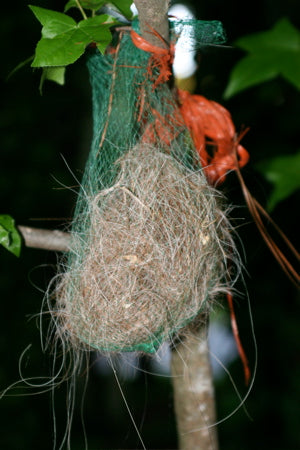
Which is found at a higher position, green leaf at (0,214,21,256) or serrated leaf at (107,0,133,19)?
serrated leaf at (107,0,133,19)

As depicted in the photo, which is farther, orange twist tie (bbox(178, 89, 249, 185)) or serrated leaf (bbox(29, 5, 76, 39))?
orange twist tie (bbox(178, 89, 249, 185))

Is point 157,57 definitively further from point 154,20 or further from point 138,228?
point 138,228

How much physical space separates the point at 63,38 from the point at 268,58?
33 cm

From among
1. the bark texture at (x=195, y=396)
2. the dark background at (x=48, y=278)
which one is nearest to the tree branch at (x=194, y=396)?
the bark texture at (x=195, y=396)

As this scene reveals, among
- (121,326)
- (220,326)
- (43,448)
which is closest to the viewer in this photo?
(121,326)

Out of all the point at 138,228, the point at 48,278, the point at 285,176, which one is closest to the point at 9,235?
the point at 138,228

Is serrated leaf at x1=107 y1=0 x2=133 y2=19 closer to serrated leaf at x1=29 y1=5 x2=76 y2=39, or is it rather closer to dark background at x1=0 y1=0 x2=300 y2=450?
serrated leaf at x1=29 y1=5 x2=76 y2=39

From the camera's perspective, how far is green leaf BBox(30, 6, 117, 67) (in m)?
0.68

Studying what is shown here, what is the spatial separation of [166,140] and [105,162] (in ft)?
0.40

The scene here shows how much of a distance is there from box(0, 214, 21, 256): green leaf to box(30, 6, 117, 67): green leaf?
1.13ft

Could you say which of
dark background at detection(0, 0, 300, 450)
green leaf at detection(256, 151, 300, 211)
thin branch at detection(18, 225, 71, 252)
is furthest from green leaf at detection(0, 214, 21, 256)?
dark background at detection(0, 0, 300, 450)

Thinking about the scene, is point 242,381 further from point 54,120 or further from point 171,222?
point 171,222

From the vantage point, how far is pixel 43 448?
2.66 meters

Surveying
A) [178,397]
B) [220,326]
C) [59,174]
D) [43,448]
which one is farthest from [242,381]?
[178,397]
